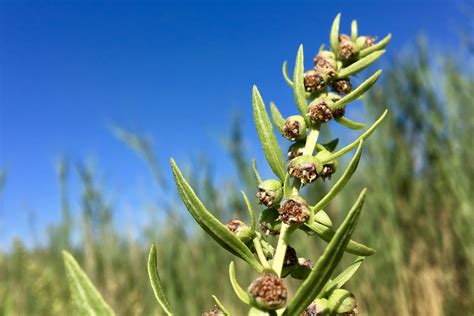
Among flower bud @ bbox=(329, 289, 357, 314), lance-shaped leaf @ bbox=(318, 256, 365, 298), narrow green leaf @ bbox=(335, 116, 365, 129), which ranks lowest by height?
flower bud @ bbox=(329, 289, 357, 314)

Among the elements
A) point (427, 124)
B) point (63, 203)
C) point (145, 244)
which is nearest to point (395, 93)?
point (427, 124)

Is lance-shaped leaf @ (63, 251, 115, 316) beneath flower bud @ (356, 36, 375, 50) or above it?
beneath

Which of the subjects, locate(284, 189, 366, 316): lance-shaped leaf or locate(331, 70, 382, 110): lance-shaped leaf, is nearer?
locate(284, 189, 366, 316): lance-shaped leaf

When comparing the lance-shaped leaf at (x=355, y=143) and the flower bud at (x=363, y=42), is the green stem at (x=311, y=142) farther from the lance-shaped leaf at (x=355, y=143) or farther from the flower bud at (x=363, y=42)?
the flower bud at (x=363, y=42)

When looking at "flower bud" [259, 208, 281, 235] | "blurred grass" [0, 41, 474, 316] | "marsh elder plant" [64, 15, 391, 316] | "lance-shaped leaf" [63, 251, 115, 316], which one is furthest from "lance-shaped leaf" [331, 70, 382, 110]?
"blurred grass" [0, 41, 474, 316]

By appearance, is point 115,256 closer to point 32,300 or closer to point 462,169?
point 32,300

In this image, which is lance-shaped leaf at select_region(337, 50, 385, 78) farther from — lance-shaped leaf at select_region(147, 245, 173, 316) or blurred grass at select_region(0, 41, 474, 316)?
blurred grass at select_region(0, 41, 474, 316)
